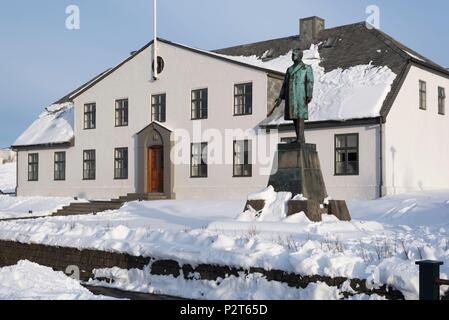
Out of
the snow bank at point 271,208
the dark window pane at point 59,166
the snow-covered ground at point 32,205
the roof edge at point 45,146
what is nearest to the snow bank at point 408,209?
the snow bank at point 271,208

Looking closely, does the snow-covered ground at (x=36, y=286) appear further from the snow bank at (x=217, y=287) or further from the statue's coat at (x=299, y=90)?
the statue's coat at (x=299, y=90)

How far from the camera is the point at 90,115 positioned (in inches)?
1208

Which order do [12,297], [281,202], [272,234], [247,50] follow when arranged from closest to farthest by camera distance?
[12,297] < [272,234] < [281,202] < [247,50]

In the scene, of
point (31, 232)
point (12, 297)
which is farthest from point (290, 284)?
point (31, 232)

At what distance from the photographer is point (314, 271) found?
9086mm

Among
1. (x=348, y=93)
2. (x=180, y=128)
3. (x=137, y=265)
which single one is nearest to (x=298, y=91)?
(x=137, y=265)

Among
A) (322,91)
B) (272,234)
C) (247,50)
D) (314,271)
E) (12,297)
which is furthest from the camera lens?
(247,50)

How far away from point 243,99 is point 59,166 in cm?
1191

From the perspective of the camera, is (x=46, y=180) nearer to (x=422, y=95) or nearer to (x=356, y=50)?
(x=356, y=50)

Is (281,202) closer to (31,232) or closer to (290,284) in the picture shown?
(290,284)

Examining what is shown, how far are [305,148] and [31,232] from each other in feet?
23.6

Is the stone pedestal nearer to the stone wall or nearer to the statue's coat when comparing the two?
the statue's coat

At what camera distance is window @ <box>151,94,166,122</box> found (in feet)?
90.8

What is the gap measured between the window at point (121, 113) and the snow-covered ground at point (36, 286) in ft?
62.5
